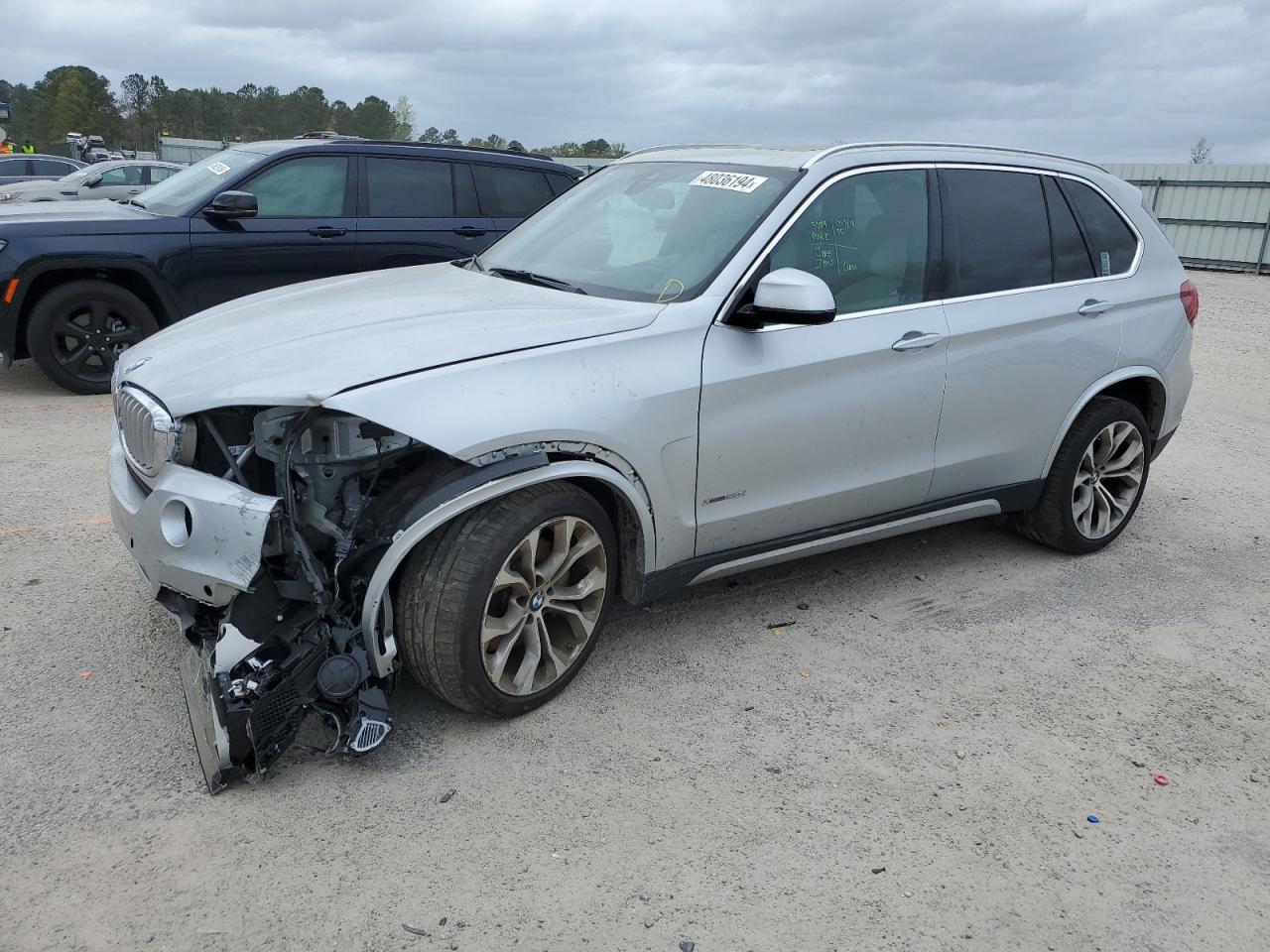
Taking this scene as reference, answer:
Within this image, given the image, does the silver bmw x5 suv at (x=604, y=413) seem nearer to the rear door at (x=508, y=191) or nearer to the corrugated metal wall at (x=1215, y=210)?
the rear door at (x=508, y=191)

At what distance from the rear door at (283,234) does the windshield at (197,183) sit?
0.18 m

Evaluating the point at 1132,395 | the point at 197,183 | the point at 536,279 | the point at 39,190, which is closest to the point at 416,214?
the point at 197,183

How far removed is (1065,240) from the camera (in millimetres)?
4656

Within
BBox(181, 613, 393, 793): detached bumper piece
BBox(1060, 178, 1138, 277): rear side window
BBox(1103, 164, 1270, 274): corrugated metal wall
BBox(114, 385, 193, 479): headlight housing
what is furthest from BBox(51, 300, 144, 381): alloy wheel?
BBox(1103, 164, 1270, 274): corrugated metal wall

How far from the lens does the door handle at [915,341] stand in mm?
3943

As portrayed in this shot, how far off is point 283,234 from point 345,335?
496cm

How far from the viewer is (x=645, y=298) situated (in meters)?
3.60

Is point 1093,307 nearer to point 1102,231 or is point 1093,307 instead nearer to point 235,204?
point 1102,231

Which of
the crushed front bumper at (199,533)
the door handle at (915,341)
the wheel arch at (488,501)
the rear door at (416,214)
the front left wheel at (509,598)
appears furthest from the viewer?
the rear door at (416,214)

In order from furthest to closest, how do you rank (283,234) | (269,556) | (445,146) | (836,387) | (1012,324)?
(445,146)
(283,234)
(1012,324)
(836,387)
(269,556)

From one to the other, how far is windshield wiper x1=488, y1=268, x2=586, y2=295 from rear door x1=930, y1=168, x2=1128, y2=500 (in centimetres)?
152

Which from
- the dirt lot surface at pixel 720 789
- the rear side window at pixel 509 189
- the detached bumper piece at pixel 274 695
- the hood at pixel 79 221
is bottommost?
the dirt lot surface at pixel 720 789

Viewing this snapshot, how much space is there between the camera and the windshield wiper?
12.6 feet

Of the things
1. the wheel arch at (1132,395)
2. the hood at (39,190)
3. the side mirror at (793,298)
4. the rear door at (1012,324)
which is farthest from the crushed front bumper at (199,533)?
the hood at (39,190)
